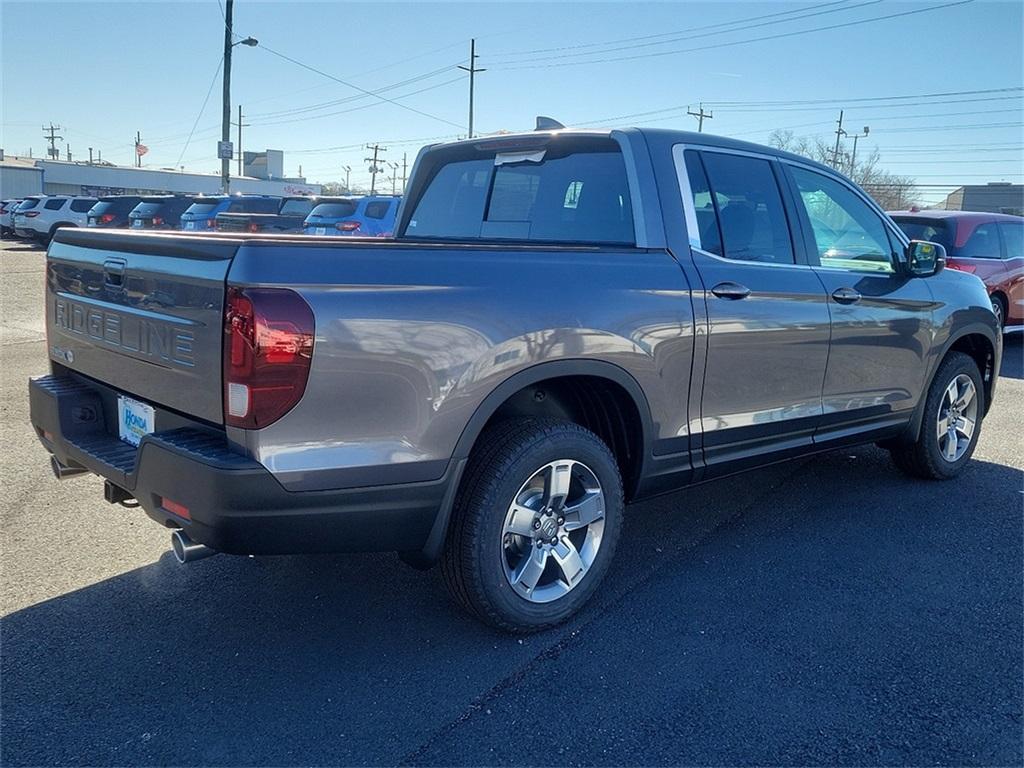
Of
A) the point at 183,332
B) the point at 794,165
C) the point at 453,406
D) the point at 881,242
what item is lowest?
the point at 453,406

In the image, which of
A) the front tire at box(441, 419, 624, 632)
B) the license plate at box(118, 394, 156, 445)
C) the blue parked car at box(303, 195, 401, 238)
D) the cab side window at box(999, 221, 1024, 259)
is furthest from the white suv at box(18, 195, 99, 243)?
the front tire at box(441, 419, 624, 632)

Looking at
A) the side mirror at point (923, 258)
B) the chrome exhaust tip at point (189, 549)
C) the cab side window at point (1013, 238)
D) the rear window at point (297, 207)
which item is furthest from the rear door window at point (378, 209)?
the chrome exhaust tip at point (189, 549)

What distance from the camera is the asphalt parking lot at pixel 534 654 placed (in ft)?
8.55

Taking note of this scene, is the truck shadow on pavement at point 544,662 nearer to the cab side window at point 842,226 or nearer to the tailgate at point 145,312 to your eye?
the tailgate at point 145,312

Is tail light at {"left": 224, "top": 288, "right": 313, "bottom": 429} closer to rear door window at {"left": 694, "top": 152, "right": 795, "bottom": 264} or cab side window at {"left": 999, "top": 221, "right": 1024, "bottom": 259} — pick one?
rear door window at {"left": 694, "top": 152, "right": 795, "bottom": 264}

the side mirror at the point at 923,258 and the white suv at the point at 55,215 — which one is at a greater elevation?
the side mirror at the point at 923,258

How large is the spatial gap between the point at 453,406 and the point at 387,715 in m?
1.00

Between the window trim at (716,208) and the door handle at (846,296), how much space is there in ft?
0.68

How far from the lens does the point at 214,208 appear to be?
886 inches

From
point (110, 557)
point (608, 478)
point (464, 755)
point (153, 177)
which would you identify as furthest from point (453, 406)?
point (153, 177)

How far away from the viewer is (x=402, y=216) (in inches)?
189

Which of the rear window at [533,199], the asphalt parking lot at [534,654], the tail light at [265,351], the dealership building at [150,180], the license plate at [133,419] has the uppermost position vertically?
the dealership building at [150,180]

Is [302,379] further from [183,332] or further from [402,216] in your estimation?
[402,216]

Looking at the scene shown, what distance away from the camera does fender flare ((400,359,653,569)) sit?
2.91m
